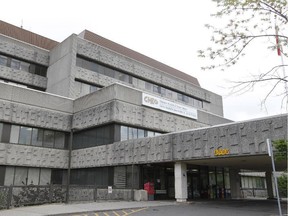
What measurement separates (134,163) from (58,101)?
37.1ft

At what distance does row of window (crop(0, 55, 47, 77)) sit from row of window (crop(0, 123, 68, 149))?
10.0 m

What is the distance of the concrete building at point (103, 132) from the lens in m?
22.1

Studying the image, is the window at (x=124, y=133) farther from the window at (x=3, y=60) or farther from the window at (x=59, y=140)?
the window at (x=3, y=60)

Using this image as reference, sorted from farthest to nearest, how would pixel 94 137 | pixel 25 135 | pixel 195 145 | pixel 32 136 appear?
1. pixel 94 137
2. pixel 32 136
3. pixel 25 135
4. pixel 195 145

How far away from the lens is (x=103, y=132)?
2877cm

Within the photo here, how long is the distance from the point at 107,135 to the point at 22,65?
1561cm

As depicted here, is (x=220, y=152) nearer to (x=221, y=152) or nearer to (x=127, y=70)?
(x=221, y=152)

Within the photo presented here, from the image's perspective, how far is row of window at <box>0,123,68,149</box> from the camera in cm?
2756

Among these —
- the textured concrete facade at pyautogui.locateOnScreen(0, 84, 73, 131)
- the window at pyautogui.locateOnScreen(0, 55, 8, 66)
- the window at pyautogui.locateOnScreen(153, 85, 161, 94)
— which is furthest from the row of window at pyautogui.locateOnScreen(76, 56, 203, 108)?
the window at pyautogui.locateOnScreen(0, 55, 8, 66)

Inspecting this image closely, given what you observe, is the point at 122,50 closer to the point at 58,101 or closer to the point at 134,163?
the point at 58,101

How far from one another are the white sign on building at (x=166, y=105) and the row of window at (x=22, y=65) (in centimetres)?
1571

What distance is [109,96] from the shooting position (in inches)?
1120

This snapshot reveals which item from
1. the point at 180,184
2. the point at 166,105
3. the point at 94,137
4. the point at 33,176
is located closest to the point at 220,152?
the point at 180,184

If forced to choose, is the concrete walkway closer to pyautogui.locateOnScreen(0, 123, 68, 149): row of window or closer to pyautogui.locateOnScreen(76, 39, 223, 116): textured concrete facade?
pyautogui.locateOnScreen(0, 123, 68, 149): row of window
